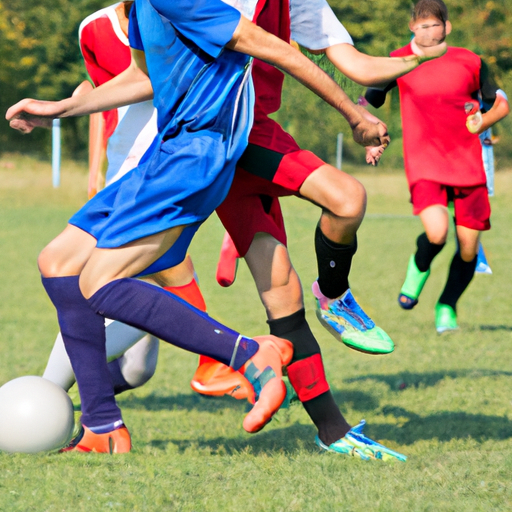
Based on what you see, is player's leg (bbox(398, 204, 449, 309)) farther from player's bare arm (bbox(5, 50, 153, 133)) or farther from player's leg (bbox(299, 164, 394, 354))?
player's bare arm (bbox(5, 50, 153, 133))

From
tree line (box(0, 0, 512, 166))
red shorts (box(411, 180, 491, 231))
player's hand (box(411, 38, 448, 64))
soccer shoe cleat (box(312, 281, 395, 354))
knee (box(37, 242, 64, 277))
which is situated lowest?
tree line (box(0, 0, 512, 166))

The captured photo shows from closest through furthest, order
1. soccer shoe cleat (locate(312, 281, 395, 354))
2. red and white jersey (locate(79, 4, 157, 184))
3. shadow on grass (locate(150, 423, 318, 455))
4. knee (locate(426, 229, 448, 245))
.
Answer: soccer shoe cleat (locate(312, 281, 395, 354))
shadow on grass (locate(150, 423, 318, 455))
red and white jersey (locate(79, 4, 157, 184))
knee (locate(426, 229, 448, 245))

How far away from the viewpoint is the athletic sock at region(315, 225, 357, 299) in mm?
3211

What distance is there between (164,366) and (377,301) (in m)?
3.06

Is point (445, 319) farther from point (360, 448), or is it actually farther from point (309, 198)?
point (309, 198)

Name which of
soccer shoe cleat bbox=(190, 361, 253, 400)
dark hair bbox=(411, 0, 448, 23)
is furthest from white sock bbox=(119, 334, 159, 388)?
dark hair bbox=(411, 0, 448, 23)

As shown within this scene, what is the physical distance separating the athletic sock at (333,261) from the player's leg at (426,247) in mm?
2692

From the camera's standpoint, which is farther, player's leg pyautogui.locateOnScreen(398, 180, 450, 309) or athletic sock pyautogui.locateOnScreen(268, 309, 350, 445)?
player's leg pyautogui.locateOnScreen(398, 180, 450, 309)

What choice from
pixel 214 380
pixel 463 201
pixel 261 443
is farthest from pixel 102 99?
pixel 463 201

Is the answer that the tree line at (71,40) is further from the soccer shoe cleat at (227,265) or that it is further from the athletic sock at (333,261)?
the athletic sock at (333,261)

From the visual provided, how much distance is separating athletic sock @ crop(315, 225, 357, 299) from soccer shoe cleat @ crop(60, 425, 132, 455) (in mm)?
919

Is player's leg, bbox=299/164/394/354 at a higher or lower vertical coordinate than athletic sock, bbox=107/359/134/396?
higher

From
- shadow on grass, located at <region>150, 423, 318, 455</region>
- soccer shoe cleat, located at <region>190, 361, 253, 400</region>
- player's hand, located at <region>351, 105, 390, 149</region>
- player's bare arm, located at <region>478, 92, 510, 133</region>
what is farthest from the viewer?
player's bare arm, located at <region>478, 92, 510, 133</region>

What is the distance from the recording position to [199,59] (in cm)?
285
